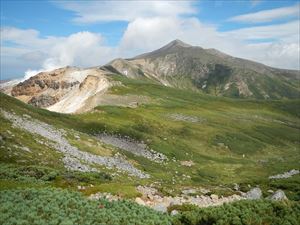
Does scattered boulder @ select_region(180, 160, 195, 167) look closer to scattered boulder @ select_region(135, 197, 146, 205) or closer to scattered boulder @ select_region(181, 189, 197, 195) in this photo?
scattered boulder @ select_region(181, 189, 197, 195)

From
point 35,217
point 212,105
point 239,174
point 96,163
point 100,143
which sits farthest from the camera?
point 212,105

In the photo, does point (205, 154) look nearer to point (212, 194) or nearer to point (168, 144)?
point (168, 144)

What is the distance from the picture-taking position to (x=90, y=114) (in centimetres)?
12056

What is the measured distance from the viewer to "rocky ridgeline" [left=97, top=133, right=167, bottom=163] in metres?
90.1

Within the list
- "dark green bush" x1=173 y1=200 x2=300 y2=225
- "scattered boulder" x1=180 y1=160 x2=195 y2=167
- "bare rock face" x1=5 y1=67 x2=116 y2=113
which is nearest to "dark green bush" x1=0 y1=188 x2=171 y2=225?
"dark green bush" x1=173 y1=200 x2=300 y2=225

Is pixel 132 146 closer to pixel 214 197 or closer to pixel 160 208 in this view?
pixel 214 197

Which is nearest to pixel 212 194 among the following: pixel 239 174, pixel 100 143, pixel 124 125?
pixel 100 143

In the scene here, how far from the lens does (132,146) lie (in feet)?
310

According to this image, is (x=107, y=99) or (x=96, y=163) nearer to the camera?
(x=96, y=163)

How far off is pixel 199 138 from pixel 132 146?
31.5m

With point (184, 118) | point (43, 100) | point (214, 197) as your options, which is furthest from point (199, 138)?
point (43, 100)

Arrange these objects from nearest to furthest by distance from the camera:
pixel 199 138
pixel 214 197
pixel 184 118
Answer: pixel 214 197, pixel 199 138, pixel 184 118

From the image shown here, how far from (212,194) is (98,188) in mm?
12536

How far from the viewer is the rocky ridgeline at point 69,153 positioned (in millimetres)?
61031
